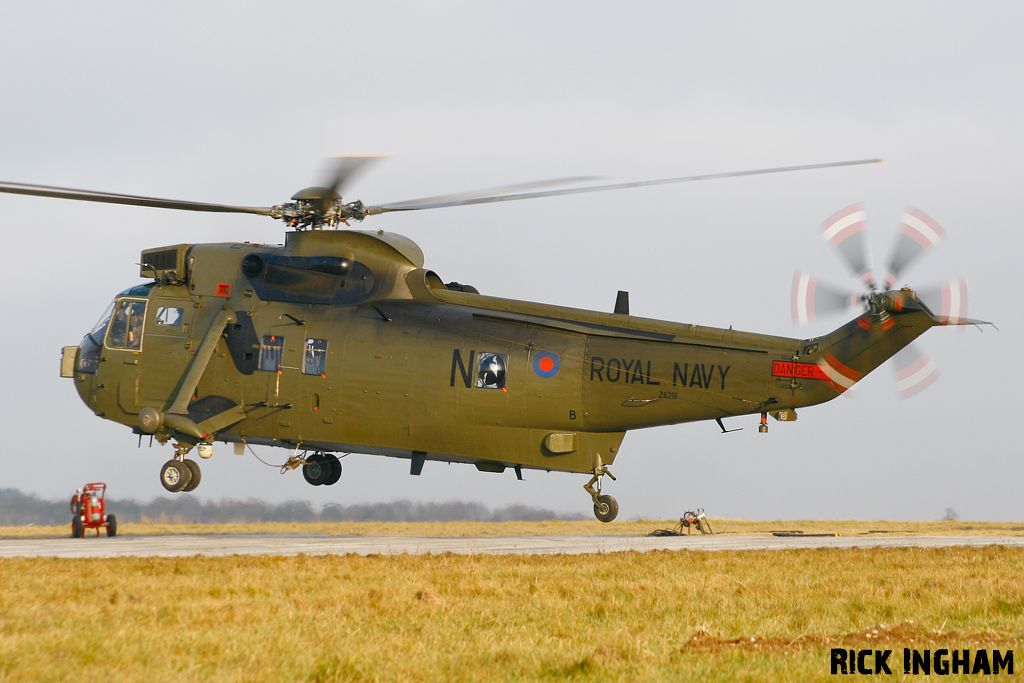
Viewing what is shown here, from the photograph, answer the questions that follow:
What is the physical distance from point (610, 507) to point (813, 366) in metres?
5.25

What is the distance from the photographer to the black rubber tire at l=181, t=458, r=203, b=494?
22.4 m

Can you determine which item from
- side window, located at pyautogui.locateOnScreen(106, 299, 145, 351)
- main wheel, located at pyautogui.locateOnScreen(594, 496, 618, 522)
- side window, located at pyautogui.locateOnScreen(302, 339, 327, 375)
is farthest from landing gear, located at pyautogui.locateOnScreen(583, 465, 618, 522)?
side window, located at pyautogui.locateOnScreen(106, 299, 145, 351)

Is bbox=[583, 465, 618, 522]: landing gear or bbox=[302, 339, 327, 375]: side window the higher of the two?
bbox=[302, 339, 327, 375]: side window

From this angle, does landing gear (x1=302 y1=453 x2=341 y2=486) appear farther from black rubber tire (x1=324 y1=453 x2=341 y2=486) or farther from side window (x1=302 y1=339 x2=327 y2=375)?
side window (x1=302 y1=339 x2=327 y2=375)

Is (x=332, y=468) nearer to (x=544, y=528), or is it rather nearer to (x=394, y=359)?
(x=394, y=359)

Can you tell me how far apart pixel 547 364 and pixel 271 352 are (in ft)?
21.4

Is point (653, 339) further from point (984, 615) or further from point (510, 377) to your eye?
point (984, 615)

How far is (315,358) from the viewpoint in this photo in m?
21.8

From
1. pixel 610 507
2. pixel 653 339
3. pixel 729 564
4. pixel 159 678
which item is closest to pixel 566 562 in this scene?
pixel 729 564

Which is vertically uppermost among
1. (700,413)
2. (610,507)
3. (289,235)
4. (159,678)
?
(289,235)

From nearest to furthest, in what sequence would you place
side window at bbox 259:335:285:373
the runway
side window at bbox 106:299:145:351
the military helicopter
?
the runway < the military helicopter < side window at bbox 259:335:285:373 < side window at bbox 106:299:145:351

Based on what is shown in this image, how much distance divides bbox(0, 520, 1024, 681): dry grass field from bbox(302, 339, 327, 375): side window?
6267mm

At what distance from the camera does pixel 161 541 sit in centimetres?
2109

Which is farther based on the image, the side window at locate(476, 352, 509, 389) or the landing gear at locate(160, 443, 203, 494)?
the landing gear at locate(160, 443, 203, 494)
